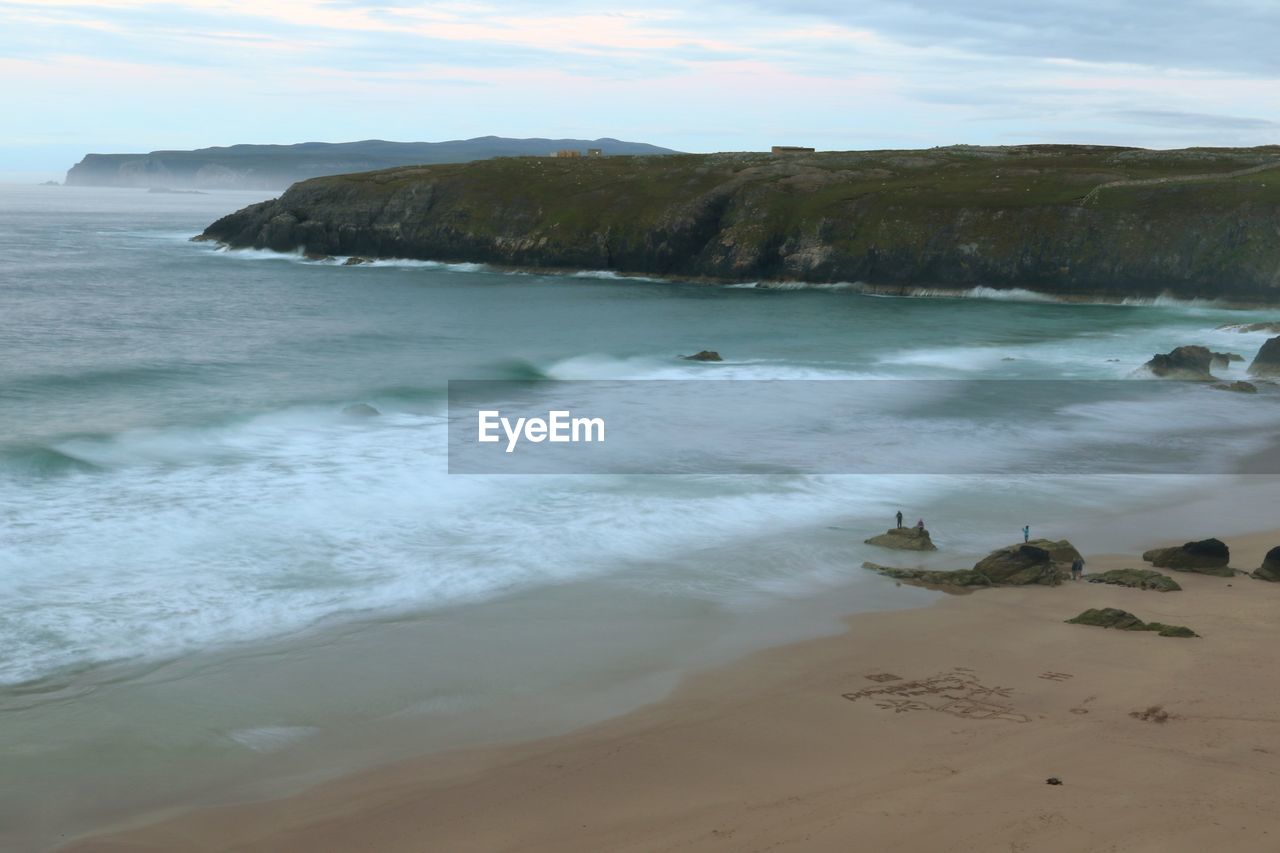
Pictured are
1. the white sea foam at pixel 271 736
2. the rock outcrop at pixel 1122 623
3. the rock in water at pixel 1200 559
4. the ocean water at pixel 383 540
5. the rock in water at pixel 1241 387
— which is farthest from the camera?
the rock in water at pixel 1241 387

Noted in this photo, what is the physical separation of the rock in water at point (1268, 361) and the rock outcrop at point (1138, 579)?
2694cm

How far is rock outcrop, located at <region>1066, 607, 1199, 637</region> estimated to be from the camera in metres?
16.8

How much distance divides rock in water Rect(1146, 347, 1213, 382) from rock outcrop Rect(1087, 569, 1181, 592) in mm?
25150

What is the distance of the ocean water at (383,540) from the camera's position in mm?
14469

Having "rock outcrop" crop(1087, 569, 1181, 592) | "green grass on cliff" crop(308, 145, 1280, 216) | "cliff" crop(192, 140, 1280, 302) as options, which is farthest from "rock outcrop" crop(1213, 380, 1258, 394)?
"green grass on cliff" crop(308, 145, 1280, 216)

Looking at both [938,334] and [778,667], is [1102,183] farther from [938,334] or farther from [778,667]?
[778,667]

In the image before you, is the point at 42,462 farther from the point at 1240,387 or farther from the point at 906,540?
the point at 1240,387

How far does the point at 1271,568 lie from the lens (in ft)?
64.4

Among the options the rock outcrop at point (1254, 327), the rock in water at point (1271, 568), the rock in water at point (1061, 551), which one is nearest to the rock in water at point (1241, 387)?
the rock outcrop at point (1254, 327)

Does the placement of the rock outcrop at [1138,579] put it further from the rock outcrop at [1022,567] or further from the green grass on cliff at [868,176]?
the green grass on cliff at [868,176]

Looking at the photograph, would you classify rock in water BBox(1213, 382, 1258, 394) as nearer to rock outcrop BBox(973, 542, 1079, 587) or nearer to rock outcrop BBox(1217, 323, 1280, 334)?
rock outcrop BBox(1217, 323, 1280, 334)

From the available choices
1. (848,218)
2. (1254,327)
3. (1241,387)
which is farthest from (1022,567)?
(848,218)

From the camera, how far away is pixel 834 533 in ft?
74.9

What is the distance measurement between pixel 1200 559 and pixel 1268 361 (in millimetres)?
26569
